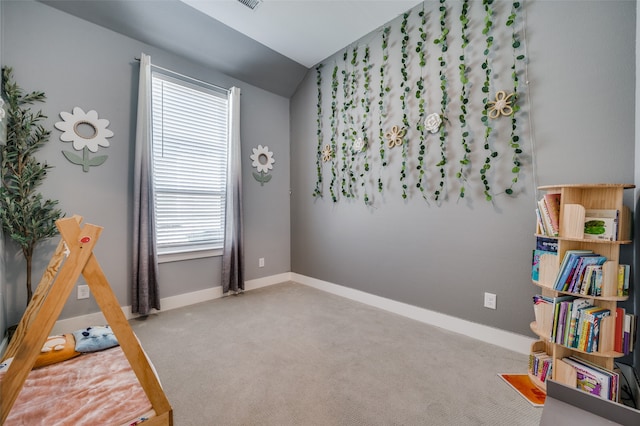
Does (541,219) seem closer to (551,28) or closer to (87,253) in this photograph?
(551,28)

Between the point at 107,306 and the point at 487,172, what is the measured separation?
8.06 feet

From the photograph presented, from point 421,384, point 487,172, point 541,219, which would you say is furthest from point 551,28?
point 421,384

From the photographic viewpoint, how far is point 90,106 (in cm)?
234

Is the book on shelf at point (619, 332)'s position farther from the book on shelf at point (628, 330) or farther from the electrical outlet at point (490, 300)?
the electrical outlet at point (490, 300)

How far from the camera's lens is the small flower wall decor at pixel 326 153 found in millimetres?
3302

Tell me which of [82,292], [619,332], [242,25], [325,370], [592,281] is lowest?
[325,370]

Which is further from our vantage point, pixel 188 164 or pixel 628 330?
pixel 188 164

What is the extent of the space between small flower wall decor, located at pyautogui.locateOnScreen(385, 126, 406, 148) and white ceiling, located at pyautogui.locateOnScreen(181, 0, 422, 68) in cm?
112

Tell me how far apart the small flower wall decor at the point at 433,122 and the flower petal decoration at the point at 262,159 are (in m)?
2.05

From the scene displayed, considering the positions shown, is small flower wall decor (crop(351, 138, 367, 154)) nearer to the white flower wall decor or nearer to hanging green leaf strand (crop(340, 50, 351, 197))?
hanging green leaf strand (crop(340, 50, 351, 197))

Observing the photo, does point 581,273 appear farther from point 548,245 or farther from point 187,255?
point 187,255

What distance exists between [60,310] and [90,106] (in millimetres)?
2345

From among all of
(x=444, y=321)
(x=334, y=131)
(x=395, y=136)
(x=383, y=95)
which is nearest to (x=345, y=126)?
(x=334, y=131)

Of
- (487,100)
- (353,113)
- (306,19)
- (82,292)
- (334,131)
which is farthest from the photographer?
(334,131)
